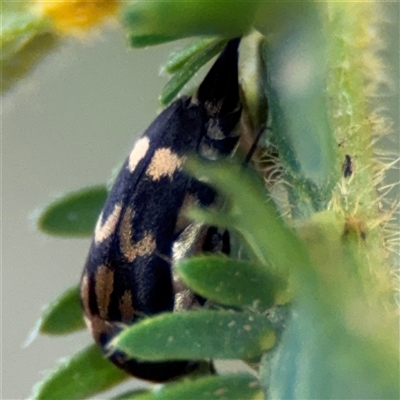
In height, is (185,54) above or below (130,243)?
above

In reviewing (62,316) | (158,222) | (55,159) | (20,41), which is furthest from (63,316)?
(55,159)

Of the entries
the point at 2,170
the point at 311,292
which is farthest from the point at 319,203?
the point at 2,170

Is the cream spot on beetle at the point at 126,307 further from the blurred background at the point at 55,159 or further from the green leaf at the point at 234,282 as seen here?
the blurred background at the point at 55,159

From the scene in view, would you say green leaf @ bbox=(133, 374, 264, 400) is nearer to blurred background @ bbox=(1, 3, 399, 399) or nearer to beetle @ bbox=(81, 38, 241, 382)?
beetle @ bbox=(81, 38, 241, 382)

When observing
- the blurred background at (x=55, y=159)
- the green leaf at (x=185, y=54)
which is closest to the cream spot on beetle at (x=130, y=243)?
the green leaf at (x=185, y=54)

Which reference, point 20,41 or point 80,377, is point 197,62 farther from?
point 80,377

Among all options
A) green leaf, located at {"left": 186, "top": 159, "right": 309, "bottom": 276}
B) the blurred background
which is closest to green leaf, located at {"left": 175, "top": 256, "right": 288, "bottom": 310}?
green leaf, located at {"left": 186, "top": 159, "right": 309, "bottom": 276}
